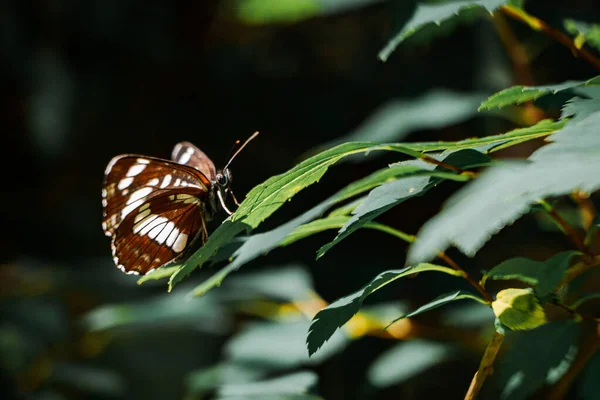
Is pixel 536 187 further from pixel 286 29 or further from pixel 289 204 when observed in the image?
pixel 286 29

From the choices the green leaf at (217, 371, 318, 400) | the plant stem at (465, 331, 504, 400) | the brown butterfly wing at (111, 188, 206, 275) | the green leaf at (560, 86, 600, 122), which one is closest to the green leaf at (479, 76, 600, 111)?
the green leaf at (560, 86, 600, 122)

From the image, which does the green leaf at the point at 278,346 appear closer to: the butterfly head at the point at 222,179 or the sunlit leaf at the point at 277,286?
the sunlit leaf at the point at 277,286

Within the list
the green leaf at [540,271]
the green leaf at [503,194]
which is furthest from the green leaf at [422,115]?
the green leaf at [503,194]

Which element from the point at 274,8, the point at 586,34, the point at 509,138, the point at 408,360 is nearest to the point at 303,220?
the point at 509,138

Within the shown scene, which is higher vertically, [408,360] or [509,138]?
[509,138]

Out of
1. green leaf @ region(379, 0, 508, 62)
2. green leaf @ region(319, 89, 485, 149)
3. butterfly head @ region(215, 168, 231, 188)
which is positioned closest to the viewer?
green leaf @ region(379, 0, 508, 62)

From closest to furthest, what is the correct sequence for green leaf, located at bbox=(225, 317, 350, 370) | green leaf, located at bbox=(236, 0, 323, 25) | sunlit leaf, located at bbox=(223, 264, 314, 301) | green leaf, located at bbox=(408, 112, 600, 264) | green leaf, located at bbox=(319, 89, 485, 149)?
1. green leaf, located at bbox=(408, 112, 600, 264)
2. green leaf, located at bbox=(225, 317, 350, 370)
3. sunlit leaf, located at bbox=(223, 264, 314, 301)
4. green leaf, located at bbox=(319, 89, 485, 149)
5. green leaf, located at bbox=(236, 0, 323, 25)

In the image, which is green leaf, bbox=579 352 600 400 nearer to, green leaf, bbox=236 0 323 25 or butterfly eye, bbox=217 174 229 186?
butterfly eye, bbox=217 174 229 186

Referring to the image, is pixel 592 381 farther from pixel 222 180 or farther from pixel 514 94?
pixel 222 180
